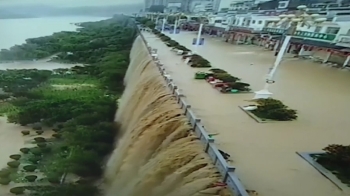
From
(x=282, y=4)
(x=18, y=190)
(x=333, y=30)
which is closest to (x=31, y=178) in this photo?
(x=18, y=190)

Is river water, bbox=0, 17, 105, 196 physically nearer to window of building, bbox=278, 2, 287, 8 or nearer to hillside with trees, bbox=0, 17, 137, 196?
hillside with trees, bbox=0, 17, 137, 196

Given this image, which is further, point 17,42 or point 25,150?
point 17,42

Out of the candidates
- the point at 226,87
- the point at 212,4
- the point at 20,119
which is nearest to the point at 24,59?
the point at 20,119

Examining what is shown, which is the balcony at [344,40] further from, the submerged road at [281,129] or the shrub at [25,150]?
the shrub at [25,150]

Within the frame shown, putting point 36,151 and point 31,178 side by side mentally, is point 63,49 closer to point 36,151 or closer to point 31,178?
point 36,151

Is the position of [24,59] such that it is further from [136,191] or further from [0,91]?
[136,191]

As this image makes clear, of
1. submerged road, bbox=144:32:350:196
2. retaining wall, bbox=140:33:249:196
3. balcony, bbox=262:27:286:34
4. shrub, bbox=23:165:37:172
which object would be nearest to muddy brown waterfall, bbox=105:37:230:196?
retaining wall, bbox=140:33:249:196
